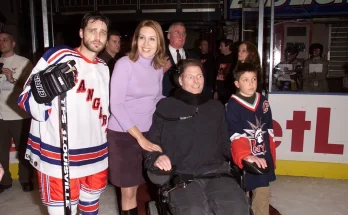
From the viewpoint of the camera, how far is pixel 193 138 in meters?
2.17

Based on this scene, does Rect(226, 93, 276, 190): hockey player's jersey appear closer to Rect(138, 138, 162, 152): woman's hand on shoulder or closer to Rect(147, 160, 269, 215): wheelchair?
Rect(147, 160, 269, 215): wheelchair

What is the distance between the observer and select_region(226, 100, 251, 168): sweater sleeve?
86.4 inches

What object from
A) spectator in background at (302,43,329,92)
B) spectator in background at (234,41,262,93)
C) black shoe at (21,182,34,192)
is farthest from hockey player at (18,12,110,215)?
spectator in background at (302,43,329,92)

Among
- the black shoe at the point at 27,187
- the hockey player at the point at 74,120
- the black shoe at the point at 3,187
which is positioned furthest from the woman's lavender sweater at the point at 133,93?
the black shoe at the point at 3,187

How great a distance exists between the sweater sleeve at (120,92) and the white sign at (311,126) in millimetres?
2298

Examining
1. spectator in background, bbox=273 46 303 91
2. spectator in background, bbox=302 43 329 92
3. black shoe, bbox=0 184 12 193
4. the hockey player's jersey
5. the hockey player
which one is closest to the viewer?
the hockey player

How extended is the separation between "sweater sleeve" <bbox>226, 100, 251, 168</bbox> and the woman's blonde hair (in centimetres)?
58

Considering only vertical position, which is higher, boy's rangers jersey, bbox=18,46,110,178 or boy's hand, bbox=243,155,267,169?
boy's rangers jersey, bbox=18,46,110,178

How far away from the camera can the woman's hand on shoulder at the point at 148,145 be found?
216cm

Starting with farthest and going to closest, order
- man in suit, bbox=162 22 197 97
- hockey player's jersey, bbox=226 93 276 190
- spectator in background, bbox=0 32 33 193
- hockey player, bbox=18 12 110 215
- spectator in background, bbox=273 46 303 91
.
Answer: spectator in background, bbox=273 46 303 91 < spectator in background, bbox=0 32 33 193 < man in suit, bbox=162 22 197 97 < hockey player's jersey, bbox=226 93 276 190 < hockey player, bbox=18 12 110 215

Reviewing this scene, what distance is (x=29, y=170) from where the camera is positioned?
372 cm

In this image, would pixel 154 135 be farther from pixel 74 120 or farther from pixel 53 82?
pixel 53 82

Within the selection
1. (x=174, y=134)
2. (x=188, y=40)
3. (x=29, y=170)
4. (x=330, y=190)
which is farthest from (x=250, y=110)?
(x=188, y=40)

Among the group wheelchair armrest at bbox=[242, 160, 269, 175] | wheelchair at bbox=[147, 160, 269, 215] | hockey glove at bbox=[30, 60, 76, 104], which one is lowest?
wheelchair at bbox=[147, 160, 269, 215]
